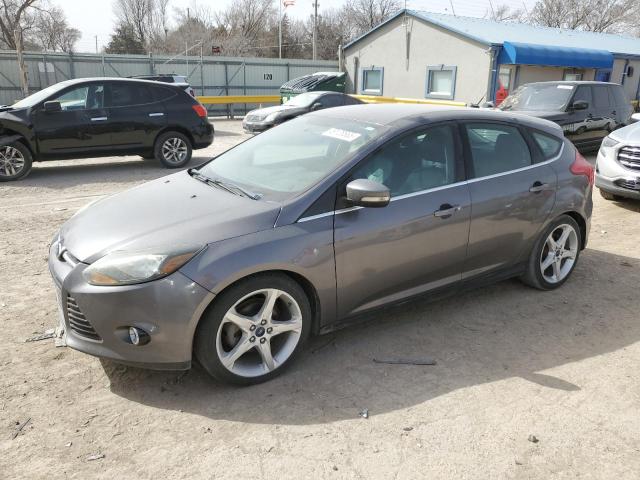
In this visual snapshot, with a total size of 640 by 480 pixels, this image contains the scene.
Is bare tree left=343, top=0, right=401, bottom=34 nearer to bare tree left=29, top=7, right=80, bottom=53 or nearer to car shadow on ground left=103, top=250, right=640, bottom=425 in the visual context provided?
bare tree left=29, top=7, right=80, bottom=53

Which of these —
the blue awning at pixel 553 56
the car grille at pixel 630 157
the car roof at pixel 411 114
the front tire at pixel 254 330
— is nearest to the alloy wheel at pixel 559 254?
the car roof at pixel 411 114

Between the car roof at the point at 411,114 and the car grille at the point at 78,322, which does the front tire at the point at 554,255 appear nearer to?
the car roof at the point at 411,114

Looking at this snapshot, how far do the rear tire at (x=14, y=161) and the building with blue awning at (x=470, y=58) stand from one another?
50.3 ft

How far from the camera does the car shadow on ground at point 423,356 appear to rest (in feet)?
10.1

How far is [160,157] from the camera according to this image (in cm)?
1030

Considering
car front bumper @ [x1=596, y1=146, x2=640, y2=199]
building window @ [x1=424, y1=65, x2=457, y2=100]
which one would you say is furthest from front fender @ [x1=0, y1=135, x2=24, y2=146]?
building window @ [x1=424, y1=65, x2=457, y2=100]

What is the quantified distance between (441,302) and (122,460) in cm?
274

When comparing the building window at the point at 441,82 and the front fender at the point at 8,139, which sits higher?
the building window at the point at 441,82

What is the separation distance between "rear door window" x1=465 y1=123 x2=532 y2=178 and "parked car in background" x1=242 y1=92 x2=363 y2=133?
10.8 meters

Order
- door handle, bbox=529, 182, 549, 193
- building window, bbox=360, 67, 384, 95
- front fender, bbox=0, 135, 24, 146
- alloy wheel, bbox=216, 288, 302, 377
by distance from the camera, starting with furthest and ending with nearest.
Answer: building window, bbox=360, 67, 384, 95 < front fender, bbox=0, 135, 24, 146 < door handle, bbox=529, 182, 549, 193 < alloy wheel, bbox=216, 288, 302, 377

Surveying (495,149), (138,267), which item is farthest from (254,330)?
(495,149)

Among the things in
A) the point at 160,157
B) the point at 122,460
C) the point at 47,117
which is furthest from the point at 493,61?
the point at 122,460

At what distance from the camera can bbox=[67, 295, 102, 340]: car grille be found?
118 inches

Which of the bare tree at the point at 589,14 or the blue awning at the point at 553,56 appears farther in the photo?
the bare tree at the point at 589,14
